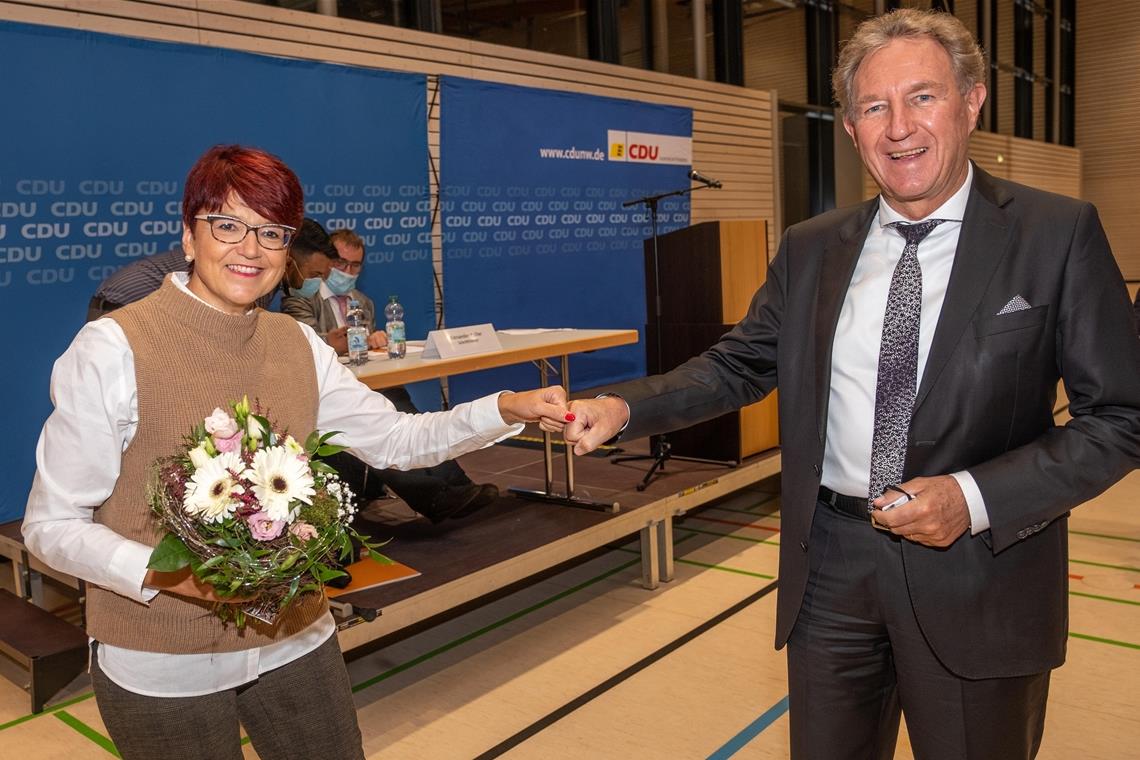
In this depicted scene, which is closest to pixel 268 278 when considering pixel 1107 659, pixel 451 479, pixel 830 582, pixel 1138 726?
pixel 830 582

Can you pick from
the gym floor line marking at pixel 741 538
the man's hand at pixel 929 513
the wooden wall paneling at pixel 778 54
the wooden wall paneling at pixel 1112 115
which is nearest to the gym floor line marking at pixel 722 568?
the gym floor line marking at pixel 741 538

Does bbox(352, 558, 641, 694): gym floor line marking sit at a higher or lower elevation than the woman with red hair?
lower

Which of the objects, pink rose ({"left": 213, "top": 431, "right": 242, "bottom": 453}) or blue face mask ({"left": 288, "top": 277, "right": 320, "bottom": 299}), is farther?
blue face mask ({"left": 288, "top": 277, "right": 320, "bottom": 299})

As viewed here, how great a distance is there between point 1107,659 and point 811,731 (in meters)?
2.65

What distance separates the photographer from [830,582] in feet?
5.90

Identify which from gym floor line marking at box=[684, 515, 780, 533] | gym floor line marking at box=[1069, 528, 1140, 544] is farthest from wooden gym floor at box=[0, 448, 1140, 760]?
gym floor line marking at box=[684, 515, 780, 533]

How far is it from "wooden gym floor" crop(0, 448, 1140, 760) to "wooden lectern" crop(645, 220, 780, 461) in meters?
0.79

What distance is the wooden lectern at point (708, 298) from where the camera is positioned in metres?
5.51

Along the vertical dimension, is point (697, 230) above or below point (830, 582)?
above

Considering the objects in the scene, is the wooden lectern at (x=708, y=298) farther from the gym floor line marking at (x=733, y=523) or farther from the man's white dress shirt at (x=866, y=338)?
the man's white dress shirt at (x=866, y=338)

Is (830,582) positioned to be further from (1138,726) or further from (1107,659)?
(1107,659)

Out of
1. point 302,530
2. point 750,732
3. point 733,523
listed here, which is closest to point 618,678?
point 750,732

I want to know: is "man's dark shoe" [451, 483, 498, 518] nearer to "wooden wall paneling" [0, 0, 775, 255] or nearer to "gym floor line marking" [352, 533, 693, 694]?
"gym floor line marking" [352, 533, 693, 694]

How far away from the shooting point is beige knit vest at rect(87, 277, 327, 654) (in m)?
1.67
